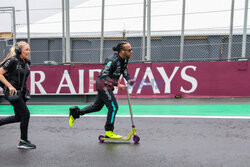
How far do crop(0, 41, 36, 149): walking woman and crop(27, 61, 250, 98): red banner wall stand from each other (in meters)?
5.64

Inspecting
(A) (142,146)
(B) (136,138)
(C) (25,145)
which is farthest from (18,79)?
(A) (142,146)

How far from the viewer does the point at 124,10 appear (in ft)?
41.4

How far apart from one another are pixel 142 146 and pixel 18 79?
2188 mm

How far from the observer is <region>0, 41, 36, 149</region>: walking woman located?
4238mm

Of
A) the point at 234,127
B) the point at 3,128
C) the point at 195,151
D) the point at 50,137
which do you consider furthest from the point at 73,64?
the point at 195,151

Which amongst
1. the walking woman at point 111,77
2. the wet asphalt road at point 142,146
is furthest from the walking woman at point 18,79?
the walking woman at point 111,77

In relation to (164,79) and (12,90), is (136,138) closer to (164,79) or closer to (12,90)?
(12,90)

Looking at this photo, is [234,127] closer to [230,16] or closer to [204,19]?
[230,16]

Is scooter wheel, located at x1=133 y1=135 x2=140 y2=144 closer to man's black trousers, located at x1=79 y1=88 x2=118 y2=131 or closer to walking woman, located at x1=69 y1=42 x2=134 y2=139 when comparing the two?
walking woman, located at x1=69 y1=42 x2=134 y2=139

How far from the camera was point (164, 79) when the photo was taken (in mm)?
9875

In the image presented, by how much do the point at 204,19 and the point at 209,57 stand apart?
2.99m

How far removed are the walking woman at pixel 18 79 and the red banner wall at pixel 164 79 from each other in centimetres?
564

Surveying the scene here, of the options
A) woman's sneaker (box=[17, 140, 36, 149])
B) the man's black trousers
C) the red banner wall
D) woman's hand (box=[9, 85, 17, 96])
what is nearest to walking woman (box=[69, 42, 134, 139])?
the man's black trousers

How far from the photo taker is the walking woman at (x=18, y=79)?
4238 mm
